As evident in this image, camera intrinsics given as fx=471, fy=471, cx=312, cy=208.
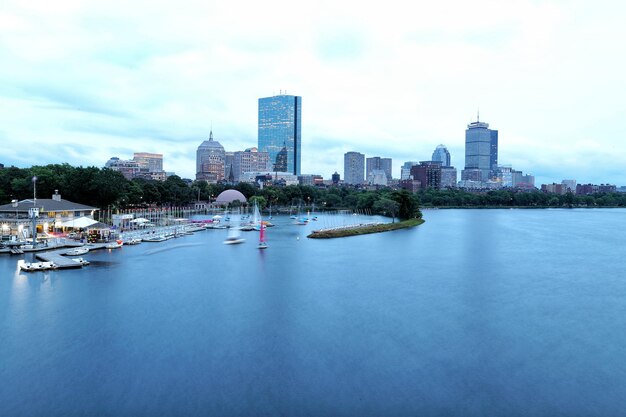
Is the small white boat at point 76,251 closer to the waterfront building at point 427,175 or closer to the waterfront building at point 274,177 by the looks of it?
the waterfront building at point 274,177

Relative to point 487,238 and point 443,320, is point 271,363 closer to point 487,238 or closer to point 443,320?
point 443,320

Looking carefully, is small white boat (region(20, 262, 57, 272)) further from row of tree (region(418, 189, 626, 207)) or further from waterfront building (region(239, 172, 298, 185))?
waterfront building (region(239, 172, 298, 185))

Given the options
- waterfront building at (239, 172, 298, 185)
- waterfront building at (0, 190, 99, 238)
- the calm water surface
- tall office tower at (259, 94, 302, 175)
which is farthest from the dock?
tall office tower at (259, 94, 302, 175)

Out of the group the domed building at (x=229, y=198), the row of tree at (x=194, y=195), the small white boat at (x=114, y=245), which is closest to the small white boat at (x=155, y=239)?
the small white boat at (x=114, y=245)

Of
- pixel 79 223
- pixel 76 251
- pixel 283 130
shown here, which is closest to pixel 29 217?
pixel 79 223

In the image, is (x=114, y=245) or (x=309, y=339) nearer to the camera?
(x=309, y=339)

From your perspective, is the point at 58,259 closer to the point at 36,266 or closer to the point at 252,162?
the point at 36,266

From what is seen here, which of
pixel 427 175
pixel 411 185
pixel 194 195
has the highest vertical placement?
pixel 427 175
